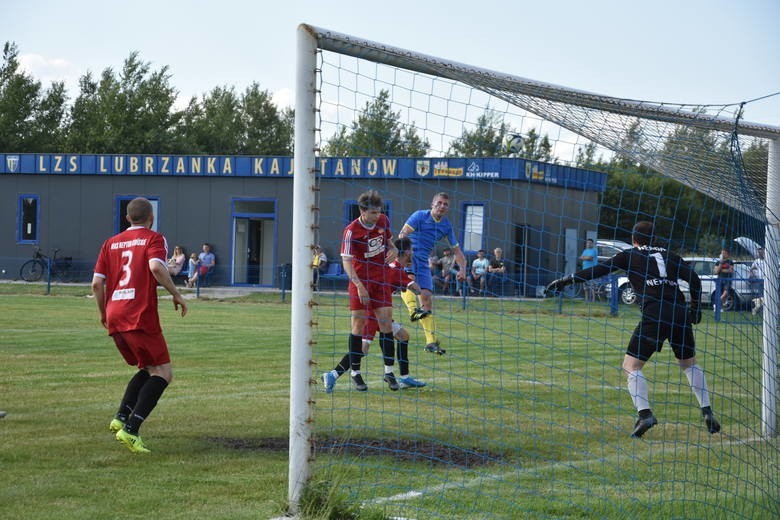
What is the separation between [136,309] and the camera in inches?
238

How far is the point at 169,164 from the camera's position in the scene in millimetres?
31109

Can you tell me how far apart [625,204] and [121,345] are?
3.61 metres

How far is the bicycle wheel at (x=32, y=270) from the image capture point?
3012cm

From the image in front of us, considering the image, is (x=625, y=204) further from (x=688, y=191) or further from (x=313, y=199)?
(x=313, y=199)

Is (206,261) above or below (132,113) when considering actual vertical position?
below

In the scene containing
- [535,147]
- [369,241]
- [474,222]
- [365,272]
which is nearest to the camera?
[535,147]

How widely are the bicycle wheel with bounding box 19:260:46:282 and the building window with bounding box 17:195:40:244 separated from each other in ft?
7.16

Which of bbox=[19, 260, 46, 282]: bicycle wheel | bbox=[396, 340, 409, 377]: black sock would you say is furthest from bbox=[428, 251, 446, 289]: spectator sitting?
bbox=[19, 260, 46, 282]: bicycle wheel

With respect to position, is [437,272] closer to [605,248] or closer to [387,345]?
[387,345]

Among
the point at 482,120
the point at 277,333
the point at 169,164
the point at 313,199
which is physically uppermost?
the point at 169,164

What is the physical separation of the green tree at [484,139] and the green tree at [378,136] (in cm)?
23

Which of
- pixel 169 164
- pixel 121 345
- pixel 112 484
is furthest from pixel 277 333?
pixel 169 164

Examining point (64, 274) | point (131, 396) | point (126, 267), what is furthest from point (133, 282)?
point (64, 274)

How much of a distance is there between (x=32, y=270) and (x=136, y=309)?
2615cm
